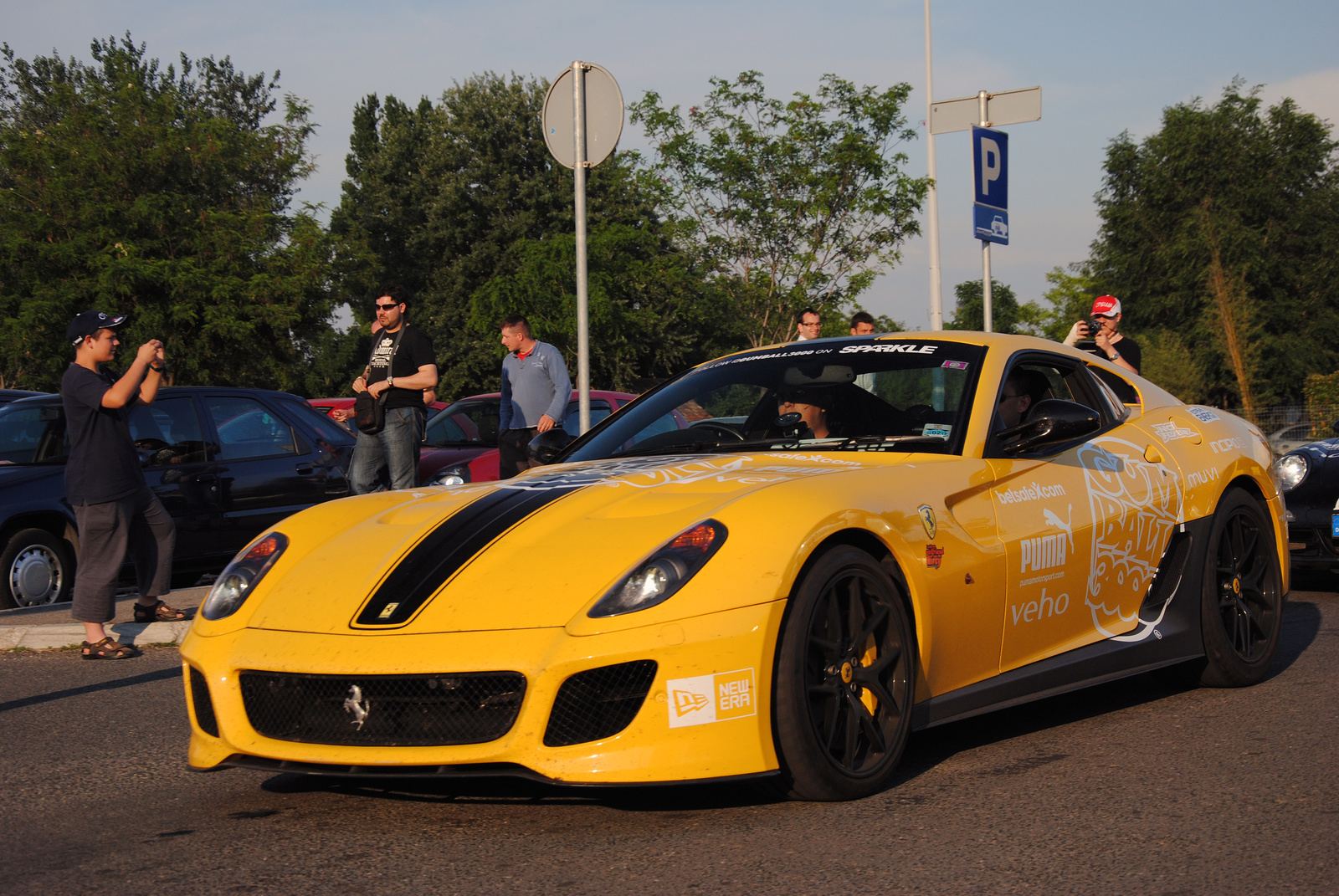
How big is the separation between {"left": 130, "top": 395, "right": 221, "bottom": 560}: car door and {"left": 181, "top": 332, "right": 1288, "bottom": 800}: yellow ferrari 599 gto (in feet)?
18.0

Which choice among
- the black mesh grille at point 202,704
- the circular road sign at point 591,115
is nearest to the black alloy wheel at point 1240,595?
the black mesh grille at point 202,704

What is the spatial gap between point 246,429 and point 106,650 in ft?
12.0

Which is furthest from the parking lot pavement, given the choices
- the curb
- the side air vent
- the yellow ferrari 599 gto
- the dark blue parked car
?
the side air vent

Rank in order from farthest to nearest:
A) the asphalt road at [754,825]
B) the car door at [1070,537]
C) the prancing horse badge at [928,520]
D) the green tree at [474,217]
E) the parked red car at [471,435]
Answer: the green tree at [474,217] < the parked red car at [471,435] < the car door at [1070,537] < the prancing horse badge at [928,520] < the asphalt road at [754,825]

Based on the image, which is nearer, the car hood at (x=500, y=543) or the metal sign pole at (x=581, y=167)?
the car hood at (x=500, y=543)

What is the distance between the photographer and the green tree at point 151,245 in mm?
26672

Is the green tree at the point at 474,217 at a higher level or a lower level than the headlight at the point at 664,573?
higher

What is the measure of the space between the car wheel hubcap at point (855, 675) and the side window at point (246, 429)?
745 centimetres

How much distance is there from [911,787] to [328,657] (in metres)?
1.70

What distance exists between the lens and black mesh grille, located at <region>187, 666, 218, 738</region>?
3.76 metres

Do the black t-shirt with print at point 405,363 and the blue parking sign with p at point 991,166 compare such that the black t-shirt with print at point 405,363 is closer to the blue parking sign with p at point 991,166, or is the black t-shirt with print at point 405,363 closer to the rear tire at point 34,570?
the rear tire at point 34,570

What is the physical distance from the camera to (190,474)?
9.96 meters

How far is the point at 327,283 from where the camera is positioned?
101 ft

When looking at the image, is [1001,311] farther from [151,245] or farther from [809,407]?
[809,407]
